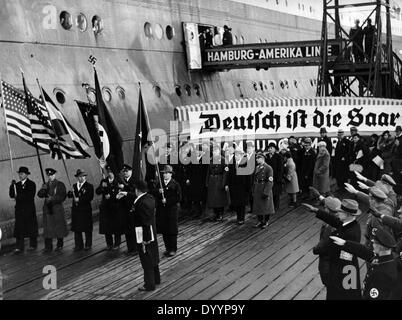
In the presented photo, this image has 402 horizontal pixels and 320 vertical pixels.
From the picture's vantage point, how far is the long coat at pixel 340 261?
5.68 m

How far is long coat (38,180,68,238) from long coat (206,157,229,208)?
11.0 ft

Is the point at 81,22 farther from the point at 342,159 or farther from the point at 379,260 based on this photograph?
the point at 379,260

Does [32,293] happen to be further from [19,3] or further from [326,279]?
[19,3]

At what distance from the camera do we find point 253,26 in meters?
22.0

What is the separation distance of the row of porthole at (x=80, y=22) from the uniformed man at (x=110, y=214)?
5.01 metres

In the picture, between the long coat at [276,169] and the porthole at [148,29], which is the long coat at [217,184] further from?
the porthole at [148,29]

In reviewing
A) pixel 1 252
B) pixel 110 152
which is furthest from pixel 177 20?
pixel 1 252

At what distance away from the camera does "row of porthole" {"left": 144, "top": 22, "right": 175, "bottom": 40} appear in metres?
15.8

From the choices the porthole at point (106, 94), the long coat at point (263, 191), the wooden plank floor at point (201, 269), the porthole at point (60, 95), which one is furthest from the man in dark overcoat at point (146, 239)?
the porthole at point (106, 94)

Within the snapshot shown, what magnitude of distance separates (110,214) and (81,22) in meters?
6.04

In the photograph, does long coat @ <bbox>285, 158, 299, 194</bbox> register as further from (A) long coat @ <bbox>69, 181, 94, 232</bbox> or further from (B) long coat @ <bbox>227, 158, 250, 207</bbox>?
(A) long coat @ <bbox>69, 181, 94, 232</bbox>

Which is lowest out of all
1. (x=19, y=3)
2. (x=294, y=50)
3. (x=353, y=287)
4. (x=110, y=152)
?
(x=353, y=287)

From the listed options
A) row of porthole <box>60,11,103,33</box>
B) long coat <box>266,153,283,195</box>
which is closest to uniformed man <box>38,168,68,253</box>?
long coat <box>266,153,283,195</box>
